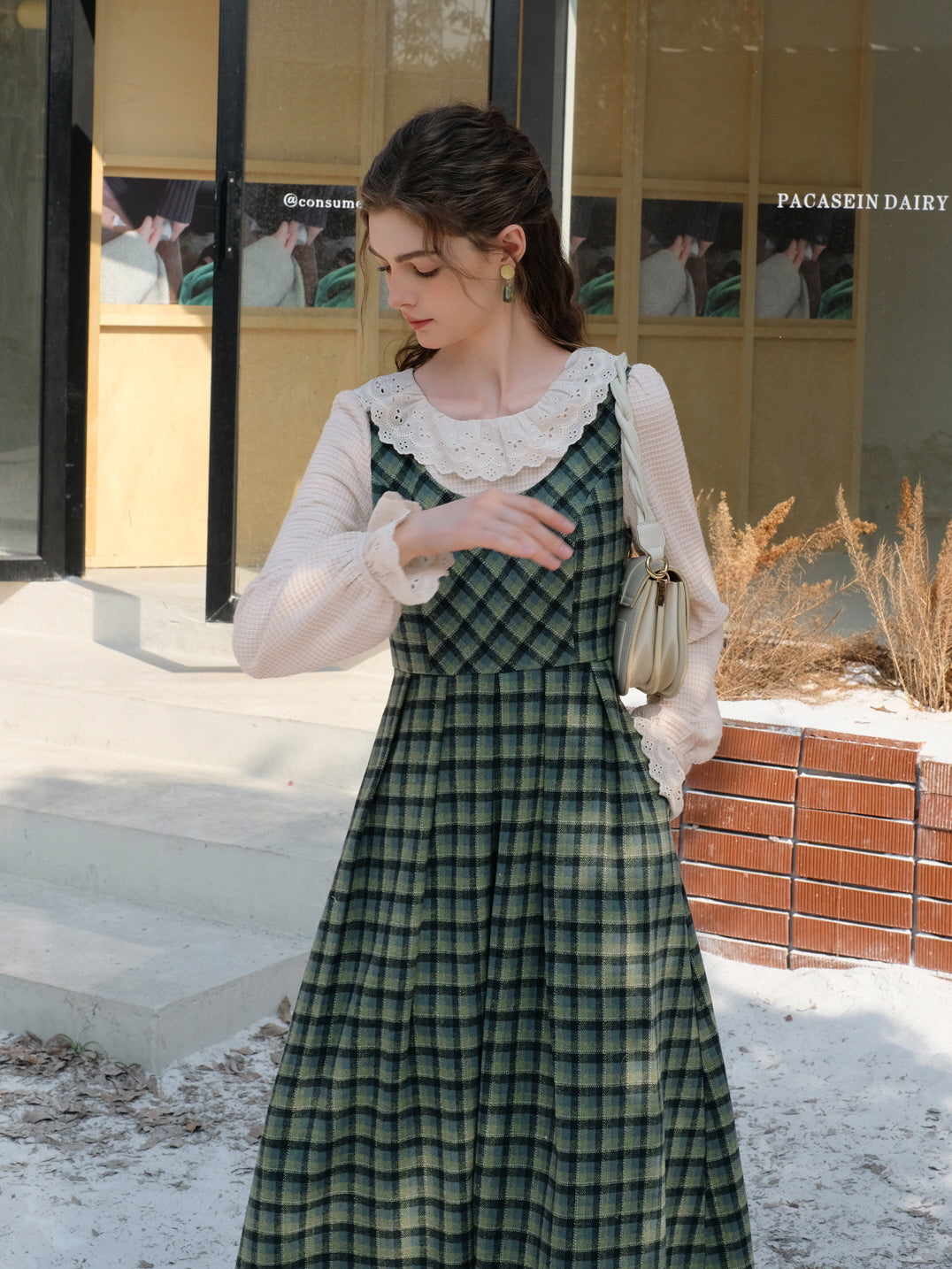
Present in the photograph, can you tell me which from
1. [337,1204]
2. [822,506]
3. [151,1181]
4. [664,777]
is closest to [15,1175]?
[151,1181]

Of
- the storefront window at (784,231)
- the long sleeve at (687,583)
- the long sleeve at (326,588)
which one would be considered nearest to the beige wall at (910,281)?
the storefront window at (784,231)

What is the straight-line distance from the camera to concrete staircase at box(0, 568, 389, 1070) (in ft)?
11.0

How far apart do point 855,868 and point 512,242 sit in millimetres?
2188

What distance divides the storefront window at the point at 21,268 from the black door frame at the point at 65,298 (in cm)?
6

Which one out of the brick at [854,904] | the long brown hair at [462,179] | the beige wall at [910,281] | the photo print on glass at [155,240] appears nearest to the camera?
the long brown hair at [462,179]

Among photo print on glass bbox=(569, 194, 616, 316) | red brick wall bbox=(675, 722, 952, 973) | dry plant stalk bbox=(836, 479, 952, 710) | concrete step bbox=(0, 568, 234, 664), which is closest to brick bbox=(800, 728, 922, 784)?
red brick wall bbox=(675, 722, 952, 973)

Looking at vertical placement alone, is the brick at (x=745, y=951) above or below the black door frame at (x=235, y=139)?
below

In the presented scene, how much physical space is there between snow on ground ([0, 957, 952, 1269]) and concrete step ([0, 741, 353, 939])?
0.46 metres

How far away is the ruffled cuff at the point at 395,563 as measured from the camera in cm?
→ 152

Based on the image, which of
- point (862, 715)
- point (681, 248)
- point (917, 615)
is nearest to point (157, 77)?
point (681, 248)

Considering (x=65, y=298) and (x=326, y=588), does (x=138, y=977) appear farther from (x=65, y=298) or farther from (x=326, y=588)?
(x=65, y=298)

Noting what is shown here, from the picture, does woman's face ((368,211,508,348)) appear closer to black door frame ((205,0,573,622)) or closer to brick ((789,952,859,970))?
brick ((789,952,859,970))

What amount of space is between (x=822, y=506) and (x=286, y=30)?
105 inches

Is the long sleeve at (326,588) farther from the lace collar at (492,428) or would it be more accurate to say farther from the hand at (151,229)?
the hand at (151,229)
